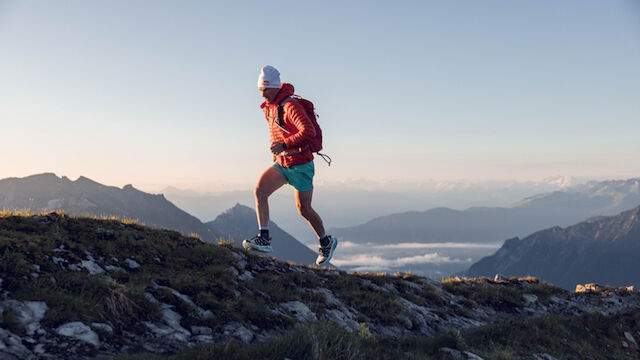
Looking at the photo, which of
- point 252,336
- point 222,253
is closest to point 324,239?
point 222,253

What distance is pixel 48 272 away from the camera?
6629 millimetres

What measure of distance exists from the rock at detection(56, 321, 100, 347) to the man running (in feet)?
14.5

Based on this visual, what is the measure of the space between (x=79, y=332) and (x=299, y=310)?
396 cm

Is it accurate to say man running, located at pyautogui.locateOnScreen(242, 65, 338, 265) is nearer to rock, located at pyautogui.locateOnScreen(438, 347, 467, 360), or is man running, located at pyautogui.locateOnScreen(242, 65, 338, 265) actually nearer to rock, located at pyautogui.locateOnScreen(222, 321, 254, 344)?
rock, located at pyautogui.locateOnScreen(222, 321, 254, 344)

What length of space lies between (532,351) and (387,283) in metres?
4.01

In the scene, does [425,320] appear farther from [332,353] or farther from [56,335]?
[56,335]

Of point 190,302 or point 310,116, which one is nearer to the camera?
point 190,302

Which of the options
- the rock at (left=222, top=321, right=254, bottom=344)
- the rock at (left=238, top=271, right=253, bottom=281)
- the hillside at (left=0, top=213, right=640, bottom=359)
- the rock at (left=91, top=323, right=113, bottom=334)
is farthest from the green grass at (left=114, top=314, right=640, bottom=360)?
the rock at (left=238, top=271, right=253, bottom=281)

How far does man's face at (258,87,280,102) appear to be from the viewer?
9133mm

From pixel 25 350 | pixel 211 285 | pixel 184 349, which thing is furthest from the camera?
pixel 211 285

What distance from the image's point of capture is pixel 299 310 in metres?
8.24

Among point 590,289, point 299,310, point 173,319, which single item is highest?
point 173,319

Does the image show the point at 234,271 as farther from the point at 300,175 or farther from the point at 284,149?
the point at 284,149

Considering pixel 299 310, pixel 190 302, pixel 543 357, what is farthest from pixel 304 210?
pixel 543 357
